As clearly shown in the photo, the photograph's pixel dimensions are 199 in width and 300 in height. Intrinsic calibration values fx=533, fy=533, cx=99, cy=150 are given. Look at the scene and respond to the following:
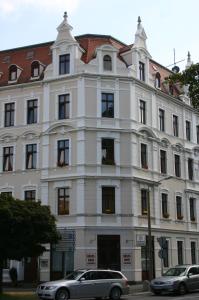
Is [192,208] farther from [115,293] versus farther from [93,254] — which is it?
[115,293]

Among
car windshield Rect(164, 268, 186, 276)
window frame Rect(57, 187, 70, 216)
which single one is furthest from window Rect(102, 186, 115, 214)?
car windshield Rect(164, 268, 186, 276)

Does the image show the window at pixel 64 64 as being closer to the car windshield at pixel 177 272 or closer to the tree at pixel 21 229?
the tree at pixel 21 229

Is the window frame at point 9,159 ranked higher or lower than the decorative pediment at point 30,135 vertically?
lower

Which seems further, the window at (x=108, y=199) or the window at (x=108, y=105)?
the window at (x=108, y=105)

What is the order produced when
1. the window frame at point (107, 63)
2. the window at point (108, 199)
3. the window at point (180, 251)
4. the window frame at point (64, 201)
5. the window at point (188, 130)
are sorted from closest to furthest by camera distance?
the window at point (108, 199)
the window frame at point (64, 201)
the window frame at point (107, 63)
the window at point (180, 251)
the window at point (188, 130)

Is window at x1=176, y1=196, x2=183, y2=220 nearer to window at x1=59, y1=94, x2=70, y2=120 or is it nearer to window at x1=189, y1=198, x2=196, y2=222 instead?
window at x1=189, y1=198, x2=196, y2=222

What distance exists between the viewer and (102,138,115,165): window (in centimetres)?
4172

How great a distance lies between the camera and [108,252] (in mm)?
40312

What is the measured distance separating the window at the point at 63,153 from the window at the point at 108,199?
3730 mm

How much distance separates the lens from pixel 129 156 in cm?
4200

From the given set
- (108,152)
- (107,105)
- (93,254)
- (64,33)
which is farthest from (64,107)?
(93,254)

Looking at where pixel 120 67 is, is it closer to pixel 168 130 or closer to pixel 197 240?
pixel 168 130

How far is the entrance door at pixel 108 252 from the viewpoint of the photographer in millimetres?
39938

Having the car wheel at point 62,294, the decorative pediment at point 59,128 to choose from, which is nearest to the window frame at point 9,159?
the decorative pediment at point 59,128
